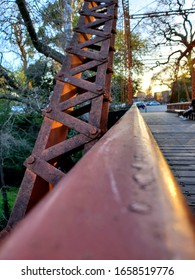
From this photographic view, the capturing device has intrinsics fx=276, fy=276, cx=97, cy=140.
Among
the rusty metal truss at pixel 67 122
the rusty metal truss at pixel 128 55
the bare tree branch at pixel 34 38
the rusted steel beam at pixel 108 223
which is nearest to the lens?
the rusted steel beam at pixel 108 223

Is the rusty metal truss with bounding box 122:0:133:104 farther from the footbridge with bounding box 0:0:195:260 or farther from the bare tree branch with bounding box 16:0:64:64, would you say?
the footbridge with bounding box 0:0:195:260

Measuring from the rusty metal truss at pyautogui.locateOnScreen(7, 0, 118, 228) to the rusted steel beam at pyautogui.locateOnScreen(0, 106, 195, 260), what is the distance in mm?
1900

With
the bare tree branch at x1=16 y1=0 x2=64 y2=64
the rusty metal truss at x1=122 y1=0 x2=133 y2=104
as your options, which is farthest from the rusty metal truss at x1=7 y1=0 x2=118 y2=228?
the rusty metal truss at x1=122 y1=0 x2=133 y2=104

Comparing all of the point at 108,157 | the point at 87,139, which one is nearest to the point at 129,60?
the point at 87,139

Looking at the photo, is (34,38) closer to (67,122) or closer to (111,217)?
(67,122)

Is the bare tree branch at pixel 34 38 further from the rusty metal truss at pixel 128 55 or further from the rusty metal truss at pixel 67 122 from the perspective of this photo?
the rusty metal truss at pixel 128 55

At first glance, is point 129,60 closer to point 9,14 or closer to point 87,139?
point 9,14

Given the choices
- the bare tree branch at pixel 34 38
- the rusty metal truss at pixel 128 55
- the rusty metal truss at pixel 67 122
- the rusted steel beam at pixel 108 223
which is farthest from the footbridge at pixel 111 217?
the rusty metal truss at pixel 128 55

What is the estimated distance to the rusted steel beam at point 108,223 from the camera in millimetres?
389

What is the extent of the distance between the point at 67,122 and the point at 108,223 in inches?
94.2

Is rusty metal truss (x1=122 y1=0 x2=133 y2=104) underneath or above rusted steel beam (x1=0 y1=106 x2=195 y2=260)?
above

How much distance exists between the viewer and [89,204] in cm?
49

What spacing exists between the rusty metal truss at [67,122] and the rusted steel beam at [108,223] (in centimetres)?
190

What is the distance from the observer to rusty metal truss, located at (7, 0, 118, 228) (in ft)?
8.19
